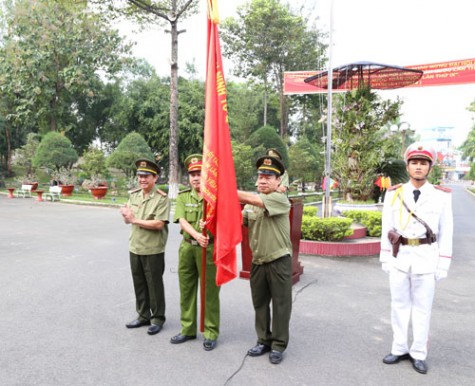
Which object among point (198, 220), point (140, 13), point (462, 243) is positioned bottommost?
point (462, 243)

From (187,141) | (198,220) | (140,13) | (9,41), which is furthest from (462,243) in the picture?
(9,41)

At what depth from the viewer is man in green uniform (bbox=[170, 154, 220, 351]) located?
351 cm

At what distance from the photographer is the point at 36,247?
7.84m

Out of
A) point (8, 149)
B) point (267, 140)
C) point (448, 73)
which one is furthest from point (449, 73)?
point (8, 149)

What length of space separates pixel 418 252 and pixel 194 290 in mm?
1952

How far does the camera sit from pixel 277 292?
330cm

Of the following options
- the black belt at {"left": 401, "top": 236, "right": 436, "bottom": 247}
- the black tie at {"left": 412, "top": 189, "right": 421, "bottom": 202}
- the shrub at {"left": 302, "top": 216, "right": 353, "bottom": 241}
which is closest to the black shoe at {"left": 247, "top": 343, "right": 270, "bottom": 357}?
the black belt at {"left": 401, "top": 236, "right": 436, "bottom": 247}

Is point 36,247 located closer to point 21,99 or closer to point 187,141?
point 187,141

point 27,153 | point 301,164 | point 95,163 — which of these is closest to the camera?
point 95,163

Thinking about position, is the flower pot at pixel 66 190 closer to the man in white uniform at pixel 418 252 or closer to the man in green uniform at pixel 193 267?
the man in green uniform at pixel 193 267

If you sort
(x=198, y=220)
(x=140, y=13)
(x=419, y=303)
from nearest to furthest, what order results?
(x=419, y=303) → (x=198, y=220) → (x=140, y=13)

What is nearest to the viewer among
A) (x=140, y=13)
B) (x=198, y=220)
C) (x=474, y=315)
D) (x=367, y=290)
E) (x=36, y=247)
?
(x=198, y=220)

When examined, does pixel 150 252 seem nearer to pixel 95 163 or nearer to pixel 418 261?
pixel 418 261

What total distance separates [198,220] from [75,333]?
1627mm
